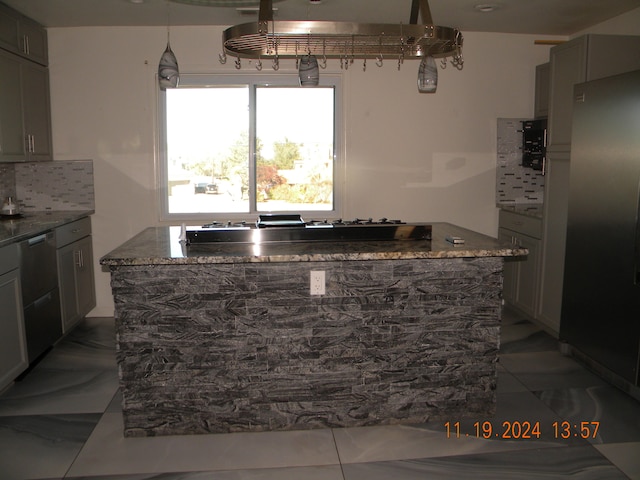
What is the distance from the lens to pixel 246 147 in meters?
4.82

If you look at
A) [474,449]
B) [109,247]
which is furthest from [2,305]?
[474,449]

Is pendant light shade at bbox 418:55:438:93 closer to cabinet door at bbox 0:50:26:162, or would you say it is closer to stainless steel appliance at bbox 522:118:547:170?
stainless steel appliance at bbox 522:118:547:170

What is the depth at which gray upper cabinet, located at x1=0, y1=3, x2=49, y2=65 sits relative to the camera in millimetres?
3805

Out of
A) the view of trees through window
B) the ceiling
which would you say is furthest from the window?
the ceiling

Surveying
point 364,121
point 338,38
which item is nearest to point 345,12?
point 364,121

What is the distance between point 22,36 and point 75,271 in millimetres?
1739

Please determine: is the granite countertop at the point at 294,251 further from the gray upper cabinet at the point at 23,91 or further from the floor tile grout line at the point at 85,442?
the gray upper cabinet at the point at 23,91

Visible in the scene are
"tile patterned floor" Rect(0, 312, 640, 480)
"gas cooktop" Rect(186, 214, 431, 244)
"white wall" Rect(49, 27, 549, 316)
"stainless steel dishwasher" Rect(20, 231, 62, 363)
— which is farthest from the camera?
"white wall" Rect(49, 27, 549, 316)

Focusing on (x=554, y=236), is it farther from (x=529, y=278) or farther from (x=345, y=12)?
(x=345, y=12)

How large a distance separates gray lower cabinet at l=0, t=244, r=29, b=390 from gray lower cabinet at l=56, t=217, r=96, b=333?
69 cm

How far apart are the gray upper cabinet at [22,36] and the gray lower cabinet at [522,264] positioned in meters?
3.88

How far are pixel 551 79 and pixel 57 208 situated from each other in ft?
13.0

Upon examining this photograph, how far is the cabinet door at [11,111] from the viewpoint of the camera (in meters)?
3.81

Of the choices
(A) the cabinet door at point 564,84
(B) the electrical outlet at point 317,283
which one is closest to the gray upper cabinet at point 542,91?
(A) the cabinet door at point 564,84
